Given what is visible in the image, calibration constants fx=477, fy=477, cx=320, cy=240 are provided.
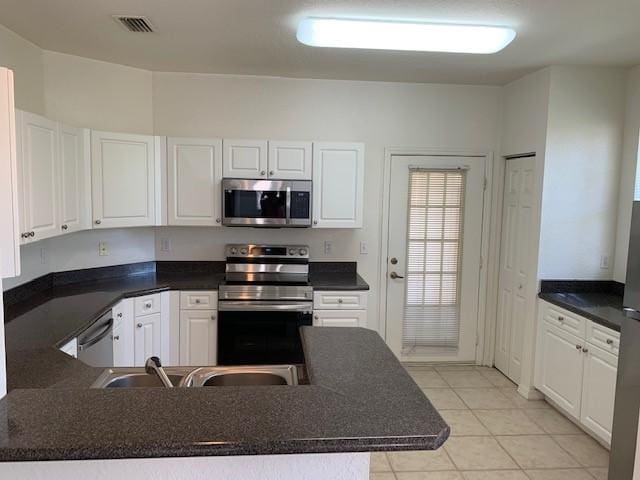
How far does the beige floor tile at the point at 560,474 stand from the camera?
274cm

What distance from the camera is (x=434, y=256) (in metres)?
4.42

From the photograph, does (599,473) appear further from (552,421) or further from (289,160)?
(289,160)

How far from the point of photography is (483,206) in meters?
4.41

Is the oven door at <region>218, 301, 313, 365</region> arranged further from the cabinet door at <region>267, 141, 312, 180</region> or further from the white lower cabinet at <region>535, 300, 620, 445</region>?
the white lower cabinet at <region>535, 300, 620, 445</region>

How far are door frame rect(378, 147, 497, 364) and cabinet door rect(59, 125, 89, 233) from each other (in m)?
2.45

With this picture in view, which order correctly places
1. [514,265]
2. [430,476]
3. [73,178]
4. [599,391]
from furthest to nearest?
[514,265]
[73,178]
[599,391]
[430,476]

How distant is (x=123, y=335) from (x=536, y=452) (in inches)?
113

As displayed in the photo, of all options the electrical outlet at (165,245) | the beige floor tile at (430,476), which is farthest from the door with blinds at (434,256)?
the electrical outlet at (165,245)

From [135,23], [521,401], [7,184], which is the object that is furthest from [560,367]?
[135,23]

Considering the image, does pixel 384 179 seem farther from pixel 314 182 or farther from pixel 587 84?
pixel 587 84

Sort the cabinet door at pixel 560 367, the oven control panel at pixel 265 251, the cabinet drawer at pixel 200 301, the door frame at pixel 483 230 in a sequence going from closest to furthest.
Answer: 1. the cabinet door at pixel 560 367
2. the cabinet drawer at pixel 200 301
3. the oven control panel at pixel 265 251
4. the door frame at pixel 483 230

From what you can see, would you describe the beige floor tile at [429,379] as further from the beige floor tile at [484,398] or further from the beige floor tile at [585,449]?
the beige floor tile at [585,449]

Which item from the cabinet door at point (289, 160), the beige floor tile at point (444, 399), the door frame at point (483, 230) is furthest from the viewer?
the door frame at point (483, 230)

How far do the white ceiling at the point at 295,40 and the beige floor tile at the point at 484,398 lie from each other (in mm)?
2577
